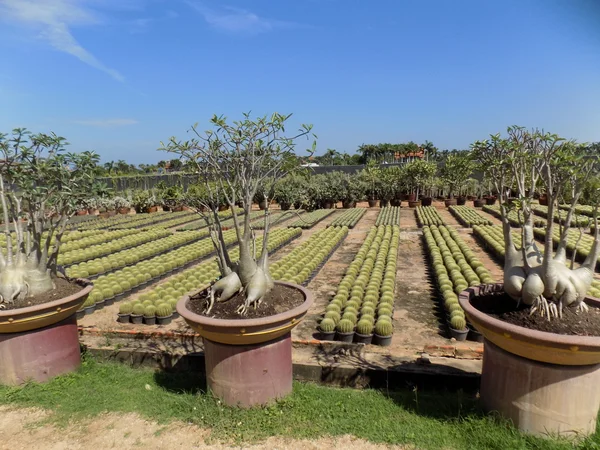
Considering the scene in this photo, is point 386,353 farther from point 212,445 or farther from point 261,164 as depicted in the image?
point 261,164

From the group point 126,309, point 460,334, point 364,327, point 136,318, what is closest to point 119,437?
point 364,327

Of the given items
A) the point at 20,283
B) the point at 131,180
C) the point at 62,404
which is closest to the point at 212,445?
the point at 62,404

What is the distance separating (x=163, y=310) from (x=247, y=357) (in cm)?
406

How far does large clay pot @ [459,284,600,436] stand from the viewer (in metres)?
2.96

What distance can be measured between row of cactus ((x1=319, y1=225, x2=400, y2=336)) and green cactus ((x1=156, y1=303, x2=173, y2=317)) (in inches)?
112

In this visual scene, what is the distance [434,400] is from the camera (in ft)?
12.7

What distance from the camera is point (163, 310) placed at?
283 inches

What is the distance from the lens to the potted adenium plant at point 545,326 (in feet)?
9.93

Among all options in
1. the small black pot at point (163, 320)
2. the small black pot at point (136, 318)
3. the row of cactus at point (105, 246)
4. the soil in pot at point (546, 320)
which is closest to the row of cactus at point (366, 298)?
the soil in pot at point (546, 320)

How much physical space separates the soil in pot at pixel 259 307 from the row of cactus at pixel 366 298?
2.07 m

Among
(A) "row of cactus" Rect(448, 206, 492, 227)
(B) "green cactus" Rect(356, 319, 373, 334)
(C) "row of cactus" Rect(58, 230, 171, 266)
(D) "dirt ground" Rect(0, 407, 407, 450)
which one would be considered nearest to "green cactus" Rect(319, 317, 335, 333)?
(B) "green cactus" Rect(356, 319, 373, 334)

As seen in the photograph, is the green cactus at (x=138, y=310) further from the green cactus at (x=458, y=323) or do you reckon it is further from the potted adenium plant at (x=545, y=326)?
the potted adenium plant at (x=545, y=326)

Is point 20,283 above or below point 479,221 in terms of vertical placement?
above

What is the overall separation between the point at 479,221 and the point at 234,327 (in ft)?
57.0
